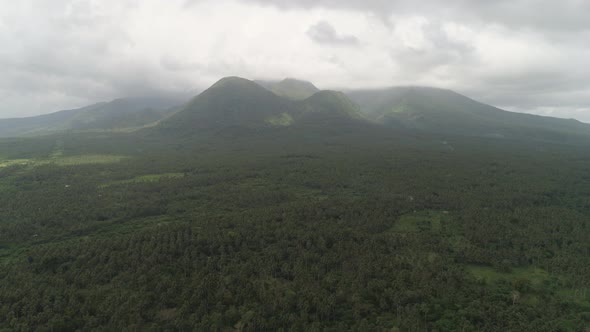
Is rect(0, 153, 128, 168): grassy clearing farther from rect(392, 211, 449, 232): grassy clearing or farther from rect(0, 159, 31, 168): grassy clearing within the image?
rect(392, 211, 449, 232): grassy clearing

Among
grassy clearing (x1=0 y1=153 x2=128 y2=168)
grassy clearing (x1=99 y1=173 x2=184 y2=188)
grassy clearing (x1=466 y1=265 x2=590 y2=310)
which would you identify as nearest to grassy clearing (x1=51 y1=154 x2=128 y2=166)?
grassy clearing (x1=0 y1=153 x2=128 y2=168)

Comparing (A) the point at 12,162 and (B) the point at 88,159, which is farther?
(B) the point at 88,159

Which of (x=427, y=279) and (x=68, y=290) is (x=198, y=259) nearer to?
(x=68, y=290)

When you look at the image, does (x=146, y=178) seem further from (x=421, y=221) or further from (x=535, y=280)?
(x=535, y=280)

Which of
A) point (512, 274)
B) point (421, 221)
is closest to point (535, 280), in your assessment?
point (512, 274)

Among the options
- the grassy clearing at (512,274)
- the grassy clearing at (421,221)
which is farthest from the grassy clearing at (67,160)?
the grassy clearing at (512,274)

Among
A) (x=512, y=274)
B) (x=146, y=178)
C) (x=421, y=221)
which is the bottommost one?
(x=512, y=274)

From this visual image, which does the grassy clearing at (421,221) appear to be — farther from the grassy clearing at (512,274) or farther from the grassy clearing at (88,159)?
the grassy clearing at (88,159)
